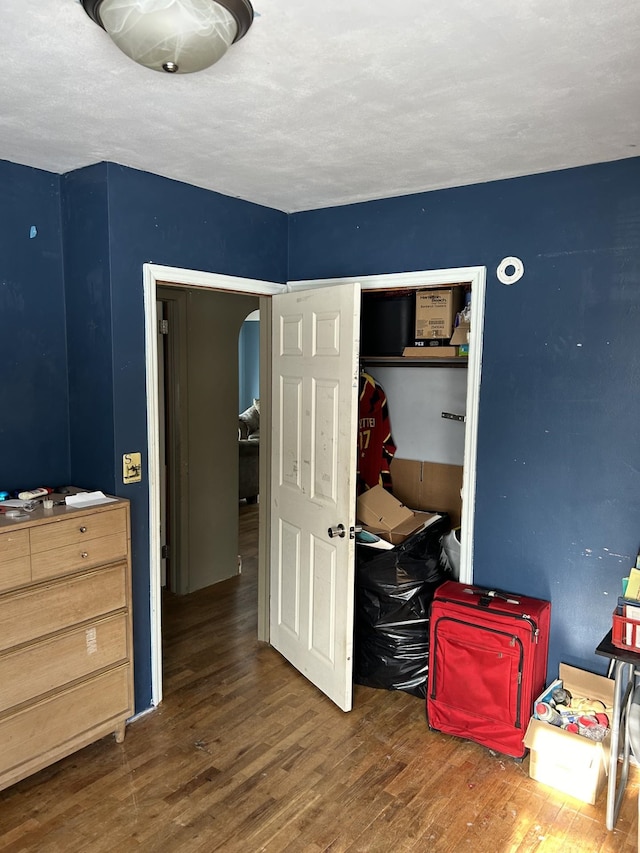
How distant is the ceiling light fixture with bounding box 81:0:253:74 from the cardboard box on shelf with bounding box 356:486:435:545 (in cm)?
243

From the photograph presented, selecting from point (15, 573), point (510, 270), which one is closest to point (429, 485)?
point (510, 270)

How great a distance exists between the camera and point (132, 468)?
277 cm

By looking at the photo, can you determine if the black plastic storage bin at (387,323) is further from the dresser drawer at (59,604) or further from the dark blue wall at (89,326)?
the dresser drawer at (59,604)

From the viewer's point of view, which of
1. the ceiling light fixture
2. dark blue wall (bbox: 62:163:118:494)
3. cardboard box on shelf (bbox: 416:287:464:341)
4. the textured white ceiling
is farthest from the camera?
cardboard box on shelf (bbox: 416:287:464:341)

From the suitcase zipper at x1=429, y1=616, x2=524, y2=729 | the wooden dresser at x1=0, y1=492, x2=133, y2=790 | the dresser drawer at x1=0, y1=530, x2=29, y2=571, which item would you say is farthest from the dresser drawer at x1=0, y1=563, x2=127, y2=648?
the suitcase zipper at x1=429, y1=616, x2=524, y2=729

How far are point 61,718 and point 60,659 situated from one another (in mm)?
236

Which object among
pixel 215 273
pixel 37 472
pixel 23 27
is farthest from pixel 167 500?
pixel 23 27

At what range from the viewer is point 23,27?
1.49 metres

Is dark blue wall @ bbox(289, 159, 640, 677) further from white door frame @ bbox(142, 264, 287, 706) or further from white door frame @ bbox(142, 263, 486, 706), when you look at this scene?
white door frame @ bbox(142, 264, 287, 706)

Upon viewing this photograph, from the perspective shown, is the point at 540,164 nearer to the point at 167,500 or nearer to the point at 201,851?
the point at 201,851

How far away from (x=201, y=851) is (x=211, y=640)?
1620 millimetres

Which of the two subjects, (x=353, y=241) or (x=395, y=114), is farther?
(x=353, y=241)

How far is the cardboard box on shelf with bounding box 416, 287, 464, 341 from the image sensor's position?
3.24 meters

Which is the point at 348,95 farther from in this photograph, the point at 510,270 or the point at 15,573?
the point at 15,573
